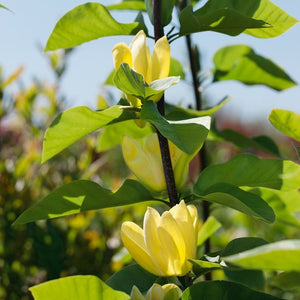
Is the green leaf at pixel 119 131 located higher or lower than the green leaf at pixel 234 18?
lower

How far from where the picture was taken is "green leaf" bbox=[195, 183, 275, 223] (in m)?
0.56

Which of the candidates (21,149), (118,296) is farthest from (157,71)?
(21,149)

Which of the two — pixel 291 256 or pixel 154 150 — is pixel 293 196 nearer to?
pixel 154 150

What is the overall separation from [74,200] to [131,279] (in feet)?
0.41

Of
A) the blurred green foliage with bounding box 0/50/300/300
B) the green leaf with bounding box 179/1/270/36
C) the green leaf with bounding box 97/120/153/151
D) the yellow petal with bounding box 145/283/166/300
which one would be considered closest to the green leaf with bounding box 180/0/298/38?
the green leaf with bounding box 179/1/270/36

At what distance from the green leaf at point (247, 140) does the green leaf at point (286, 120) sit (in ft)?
1.51

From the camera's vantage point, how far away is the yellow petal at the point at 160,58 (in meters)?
0.63

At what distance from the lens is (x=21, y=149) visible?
2188 mm

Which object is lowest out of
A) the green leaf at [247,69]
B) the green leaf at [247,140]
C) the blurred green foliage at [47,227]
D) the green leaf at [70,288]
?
the blurred green foliage at [47,227]

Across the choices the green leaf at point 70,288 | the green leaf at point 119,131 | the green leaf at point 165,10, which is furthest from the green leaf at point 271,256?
A: the green leaf at point 119,131

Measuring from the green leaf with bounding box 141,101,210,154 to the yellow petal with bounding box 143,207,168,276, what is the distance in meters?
0.08

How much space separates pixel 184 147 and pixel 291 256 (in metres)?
0.24

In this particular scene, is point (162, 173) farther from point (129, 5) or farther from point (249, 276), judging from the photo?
point (129, 5)

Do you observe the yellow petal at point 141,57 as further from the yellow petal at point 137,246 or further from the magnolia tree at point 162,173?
the yellow petal at point 137,246
